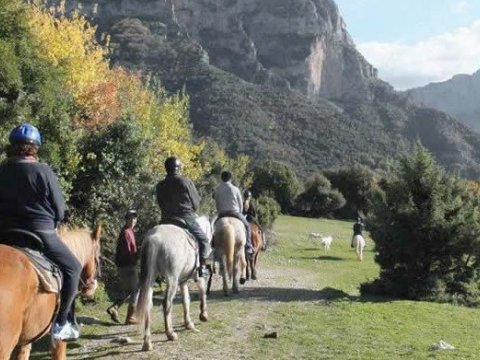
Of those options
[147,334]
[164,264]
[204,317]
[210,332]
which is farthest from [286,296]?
[147,334]

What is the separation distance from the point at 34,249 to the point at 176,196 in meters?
4.41

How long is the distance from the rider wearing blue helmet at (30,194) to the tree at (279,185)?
65.0 m

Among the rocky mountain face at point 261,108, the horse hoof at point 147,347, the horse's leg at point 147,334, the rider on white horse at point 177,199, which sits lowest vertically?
the horse hoof at point 147,347

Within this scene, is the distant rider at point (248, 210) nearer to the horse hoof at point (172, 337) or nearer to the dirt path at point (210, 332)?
the dirt path at point (210, 332)

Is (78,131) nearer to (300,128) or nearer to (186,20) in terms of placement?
(300,128)

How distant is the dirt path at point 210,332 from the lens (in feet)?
30.9

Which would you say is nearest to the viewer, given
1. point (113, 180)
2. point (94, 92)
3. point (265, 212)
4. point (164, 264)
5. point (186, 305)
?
point (164, 264)

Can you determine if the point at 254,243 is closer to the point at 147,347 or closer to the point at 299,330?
the point at 299,330

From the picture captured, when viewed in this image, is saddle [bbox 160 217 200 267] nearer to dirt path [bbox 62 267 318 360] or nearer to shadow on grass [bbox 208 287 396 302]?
dirt path [bbox 62 267 318 360]

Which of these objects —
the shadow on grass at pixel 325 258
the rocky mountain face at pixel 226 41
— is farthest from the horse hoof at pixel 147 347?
the rocky mountain face at pixel 226 41

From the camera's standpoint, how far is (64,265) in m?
6.50

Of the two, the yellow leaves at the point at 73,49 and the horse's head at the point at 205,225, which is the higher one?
the yellow leaves at the point at 73,49

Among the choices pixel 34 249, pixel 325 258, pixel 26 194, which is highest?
pixel 26 194

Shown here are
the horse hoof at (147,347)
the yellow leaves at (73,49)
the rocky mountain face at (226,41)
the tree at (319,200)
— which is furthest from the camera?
the rocky mountain face at (226,41)
